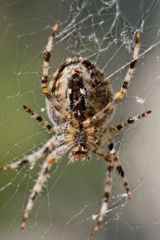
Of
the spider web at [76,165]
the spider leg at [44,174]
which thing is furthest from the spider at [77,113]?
the spider web at [76,165]

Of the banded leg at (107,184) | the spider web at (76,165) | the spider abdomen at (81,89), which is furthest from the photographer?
the spider web at (76,165)

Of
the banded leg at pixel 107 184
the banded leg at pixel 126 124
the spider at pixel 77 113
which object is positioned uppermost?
the spider at pixel 77 113

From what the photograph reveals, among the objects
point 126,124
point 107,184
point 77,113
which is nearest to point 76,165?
point 107,184

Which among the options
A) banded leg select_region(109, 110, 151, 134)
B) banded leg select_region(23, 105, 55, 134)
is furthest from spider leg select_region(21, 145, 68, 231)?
banded leg select_region(109, 110, 151, 134)

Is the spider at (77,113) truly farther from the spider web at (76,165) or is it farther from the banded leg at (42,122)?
the spider web at (76,165)

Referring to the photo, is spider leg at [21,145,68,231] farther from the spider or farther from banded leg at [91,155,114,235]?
banded leg at [91,155,114,235]

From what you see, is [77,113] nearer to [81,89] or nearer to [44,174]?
[81,89]

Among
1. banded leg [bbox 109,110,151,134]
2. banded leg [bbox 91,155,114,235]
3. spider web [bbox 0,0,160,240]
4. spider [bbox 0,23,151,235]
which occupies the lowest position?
banded leg [bbox 91,155,114,235]

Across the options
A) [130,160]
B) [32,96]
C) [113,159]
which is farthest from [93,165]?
[113,159]

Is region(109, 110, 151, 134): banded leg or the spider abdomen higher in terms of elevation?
the spider abdomen
